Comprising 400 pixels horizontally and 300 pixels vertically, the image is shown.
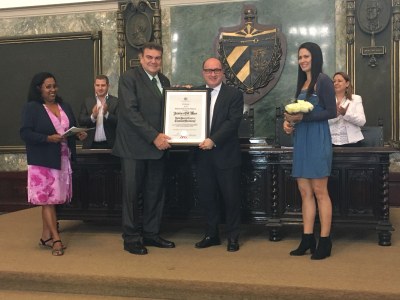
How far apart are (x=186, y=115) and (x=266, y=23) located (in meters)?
3.12

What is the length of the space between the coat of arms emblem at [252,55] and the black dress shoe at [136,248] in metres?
3.25

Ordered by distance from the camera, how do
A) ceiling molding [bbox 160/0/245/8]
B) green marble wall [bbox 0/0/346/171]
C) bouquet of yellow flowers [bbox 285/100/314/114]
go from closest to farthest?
bouquet of yellow flowers [bbox 285/100/314/114]
green marble wall [bbox 0/0/346/171]
ceiling molding [bbox 160/0/245/8]

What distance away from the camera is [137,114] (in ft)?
12.1

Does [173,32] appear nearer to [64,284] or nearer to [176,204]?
[176,204]

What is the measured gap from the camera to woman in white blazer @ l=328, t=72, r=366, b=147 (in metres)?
4.64

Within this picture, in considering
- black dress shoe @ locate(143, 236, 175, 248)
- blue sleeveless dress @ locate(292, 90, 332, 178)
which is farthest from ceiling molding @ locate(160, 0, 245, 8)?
black dress shoe @ locate(143, 236, 175, 248)

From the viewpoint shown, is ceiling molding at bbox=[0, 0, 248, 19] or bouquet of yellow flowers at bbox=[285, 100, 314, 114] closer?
bouquet of yellow flowers at bbox=[285, 100, 314, 114]

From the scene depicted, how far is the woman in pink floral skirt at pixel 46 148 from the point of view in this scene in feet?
12.2

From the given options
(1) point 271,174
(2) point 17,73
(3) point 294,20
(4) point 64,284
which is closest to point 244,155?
(1) point 271,174

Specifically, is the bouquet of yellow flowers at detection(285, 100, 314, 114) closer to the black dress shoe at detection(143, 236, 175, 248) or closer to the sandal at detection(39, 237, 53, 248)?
the black dress shoe at detection(143, 236, 175, 248)

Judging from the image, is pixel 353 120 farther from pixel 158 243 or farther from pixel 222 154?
pixel 158 243

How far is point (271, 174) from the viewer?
4254 millimetres

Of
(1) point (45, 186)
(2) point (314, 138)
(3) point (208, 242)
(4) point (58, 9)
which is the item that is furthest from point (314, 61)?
(4) point (58, 9)

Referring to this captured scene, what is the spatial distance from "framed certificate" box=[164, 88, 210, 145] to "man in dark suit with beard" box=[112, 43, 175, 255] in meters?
0.07
